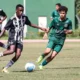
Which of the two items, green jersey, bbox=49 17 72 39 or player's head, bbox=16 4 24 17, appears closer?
player's head, bbox=16 4 24 17

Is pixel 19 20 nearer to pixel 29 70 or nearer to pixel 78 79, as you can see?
pixel 29 70

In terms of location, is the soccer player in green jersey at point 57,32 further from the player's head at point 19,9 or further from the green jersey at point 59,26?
the player's head at point 19,9

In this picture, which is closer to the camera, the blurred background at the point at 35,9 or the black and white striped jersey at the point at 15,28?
the black and white striped jersey at the point at 15,28

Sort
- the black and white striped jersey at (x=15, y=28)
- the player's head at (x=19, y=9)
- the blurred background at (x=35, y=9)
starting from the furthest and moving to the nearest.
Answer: the blurred background at (x=35, y=9), the black and white striped jersey at (x=15, y=28), the player's head at (x=19, y=9)

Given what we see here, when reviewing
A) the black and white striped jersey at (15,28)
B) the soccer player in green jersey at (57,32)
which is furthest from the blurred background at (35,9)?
the black and white striped jersey at (15,28)

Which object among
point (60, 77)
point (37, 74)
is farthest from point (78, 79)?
point (37, 74)

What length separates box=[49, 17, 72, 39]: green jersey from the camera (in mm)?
12156

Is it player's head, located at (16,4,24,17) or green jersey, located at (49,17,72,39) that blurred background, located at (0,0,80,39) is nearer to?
green jersey, located at (49,17,72,39)

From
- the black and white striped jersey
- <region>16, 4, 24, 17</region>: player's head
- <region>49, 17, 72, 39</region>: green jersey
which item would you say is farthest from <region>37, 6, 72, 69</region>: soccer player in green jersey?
<region>16, 4, 24, 17</region>: player's head

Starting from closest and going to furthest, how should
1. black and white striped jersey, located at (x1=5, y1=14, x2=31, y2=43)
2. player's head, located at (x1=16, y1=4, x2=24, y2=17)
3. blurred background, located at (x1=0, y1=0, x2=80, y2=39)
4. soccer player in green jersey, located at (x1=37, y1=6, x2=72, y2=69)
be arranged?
player's head, located at (x1=16, y1=4, x2=24, y2=17) → black and white striped jersey, located at (x1=5, y1=14, x2=31, y2=43) → soccer player in green jersey, located at (x1=37, y1=6, x2=72, y2=69) → blurred background, located at (x1=0, y1=0, x2=80, y2=39)

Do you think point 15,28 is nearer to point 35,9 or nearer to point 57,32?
point 57,32

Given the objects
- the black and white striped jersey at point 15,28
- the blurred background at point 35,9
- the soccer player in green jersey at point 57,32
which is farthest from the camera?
the blurred background at point 35,9

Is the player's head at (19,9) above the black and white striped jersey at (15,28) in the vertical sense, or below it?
above

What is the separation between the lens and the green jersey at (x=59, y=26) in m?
12.2
